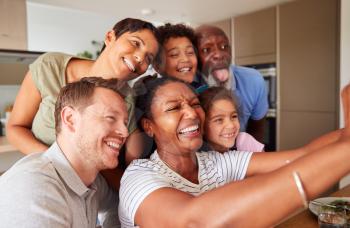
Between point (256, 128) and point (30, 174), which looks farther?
point (256, 128)

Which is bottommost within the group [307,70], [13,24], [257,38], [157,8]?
[307,70]

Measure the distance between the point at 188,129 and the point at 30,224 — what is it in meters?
0.36

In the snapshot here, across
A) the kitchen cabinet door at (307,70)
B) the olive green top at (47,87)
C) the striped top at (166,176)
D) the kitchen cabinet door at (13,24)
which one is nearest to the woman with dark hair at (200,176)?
the striped top at (166,176)

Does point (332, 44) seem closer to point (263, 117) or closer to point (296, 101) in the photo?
point (296, 101)

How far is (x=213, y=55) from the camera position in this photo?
81 cm

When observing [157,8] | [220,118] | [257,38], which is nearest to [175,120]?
[220,118]

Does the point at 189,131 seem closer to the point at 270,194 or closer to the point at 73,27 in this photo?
the point at 270,194

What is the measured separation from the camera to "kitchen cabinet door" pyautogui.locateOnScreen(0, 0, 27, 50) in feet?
6.70

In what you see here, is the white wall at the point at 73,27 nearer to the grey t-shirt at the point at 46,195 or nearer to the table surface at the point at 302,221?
the grey t-shirt at the point at 46,195

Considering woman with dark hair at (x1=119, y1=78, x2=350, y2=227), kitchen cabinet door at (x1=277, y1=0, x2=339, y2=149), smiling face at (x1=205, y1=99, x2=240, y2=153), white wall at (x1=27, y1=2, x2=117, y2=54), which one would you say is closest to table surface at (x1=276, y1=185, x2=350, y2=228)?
woman with dark hair at (x1=119, y1=78, x2=350, y2=227)

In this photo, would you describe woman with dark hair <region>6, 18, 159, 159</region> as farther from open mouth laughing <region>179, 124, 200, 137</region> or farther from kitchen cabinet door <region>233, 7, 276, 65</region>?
kitchen cabinet door <region>233, 7, 276, 65</region>

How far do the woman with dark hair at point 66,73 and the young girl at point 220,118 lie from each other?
18cm

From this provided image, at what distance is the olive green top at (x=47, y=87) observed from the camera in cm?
74

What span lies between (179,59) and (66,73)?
29 centimetres
